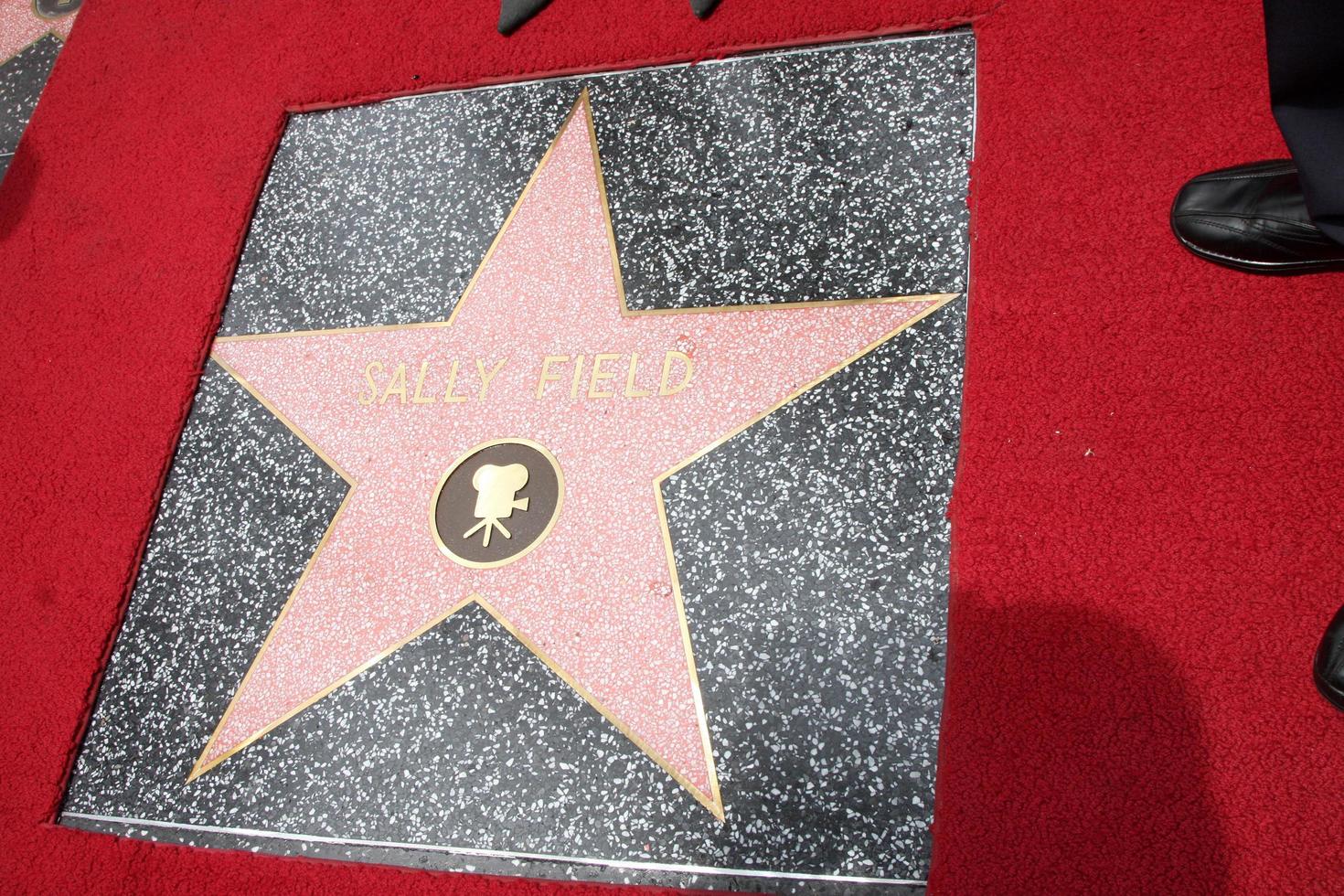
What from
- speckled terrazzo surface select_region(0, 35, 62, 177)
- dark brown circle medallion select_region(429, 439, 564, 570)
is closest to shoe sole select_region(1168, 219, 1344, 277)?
dark brown circle medallion select_region(429, 439, 564, 570)

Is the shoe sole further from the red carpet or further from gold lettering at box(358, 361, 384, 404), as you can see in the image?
gold lettering at box(358, 361, 384, 404)

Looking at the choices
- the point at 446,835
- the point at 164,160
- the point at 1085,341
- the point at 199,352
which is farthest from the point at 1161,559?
the point at 164,160

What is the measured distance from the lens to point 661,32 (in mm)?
1384

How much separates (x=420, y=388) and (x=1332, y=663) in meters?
1.17

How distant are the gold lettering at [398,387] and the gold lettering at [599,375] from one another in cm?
30

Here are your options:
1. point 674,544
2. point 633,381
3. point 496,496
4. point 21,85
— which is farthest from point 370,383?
point 21,85

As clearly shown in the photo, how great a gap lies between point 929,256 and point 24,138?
1946mm

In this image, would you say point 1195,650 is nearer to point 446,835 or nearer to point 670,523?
point 670,523

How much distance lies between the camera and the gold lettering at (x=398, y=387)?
47.8 inches

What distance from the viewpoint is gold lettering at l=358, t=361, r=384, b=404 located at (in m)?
1.22

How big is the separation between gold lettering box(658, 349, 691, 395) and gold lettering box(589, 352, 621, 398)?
0.07 metres

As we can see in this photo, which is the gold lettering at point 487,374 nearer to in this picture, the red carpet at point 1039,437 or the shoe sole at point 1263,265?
the red carpet at point 1039,437

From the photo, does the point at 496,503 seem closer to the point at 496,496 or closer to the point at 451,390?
the point at 496,496

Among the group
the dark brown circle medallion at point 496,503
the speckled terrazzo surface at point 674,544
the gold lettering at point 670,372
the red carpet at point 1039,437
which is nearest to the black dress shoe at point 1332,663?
the red carpet at point 1039,437
